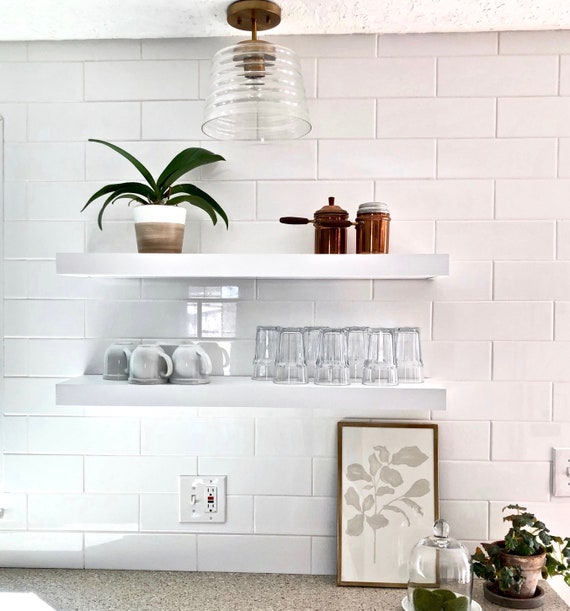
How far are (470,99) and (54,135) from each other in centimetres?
102

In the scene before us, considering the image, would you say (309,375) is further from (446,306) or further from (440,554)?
(440,554)

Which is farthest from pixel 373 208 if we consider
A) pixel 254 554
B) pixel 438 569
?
pixel 254 554

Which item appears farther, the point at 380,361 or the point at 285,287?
the point at 285,287

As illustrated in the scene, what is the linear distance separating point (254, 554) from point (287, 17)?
4.13 feet

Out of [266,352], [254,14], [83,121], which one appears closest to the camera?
[254,14]

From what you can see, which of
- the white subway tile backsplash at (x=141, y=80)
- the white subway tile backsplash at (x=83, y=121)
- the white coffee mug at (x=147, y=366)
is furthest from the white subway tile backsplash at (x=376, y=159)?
the white coffee mug at (x=147, y=366)

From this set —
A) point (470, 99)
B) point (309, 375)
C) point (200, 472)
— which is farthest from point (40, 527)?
point (470, 99)

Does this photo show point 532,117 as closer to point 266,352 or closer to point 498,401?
point 498,401

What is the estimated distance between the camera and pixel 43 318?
152 cm

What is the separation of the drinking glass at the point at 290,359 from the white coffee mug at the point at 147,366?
242mm

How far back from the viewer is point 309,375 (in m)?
1.44

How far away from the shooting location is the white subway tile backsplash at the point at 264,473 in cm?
150

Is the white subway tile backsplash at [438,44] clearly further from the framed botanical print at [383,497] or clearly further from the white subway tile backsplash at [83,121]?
the framed botanical print at [383,497]

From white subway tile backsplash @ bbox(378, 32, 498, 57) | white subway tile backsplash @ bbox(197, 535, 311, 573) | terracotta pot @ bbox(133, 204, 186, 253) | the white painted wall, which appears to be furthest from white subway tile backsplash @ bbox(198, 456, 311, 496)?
white subway tile backsplash @ bbox(378, 32, 498, 57)
